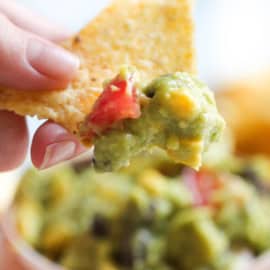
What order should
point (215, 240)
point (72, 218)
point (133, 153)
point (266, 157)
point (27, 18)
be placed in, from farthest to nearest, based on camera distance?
point (266, 157) → point (72, 218) → point (215, 240) → point (27, 18) → point (133, 153)

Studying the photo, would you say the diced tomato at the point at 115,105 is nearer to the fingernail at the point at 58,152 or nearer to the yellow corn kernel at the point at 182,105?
the yellow corn kernel at the point at 182,105

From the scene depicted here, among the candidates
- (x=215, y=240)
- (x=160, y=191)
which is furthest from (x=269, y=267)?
(x=160, y=191)

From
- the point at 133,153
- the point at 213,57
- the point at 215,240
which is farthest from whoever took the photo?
the point at 213,57

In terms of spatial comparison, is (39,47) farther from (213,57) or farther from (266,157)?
(213,57)

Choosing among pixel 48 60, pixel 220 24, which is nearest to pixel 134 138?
pixel 48 60

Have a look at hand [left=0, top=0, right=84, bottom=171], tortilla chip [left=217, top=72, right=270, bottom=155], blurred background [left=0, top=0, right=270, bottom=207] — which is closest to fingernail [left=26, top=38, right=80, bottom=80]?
hand [left=0, top=0, right=84, bottom=171]

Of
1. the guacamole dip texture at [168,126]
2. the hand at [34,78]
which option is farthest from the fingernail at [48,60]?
the guacamole dip texture at [168,126]

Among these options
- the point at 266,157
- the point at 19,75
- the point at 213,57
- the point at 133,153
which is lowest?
the point at 213,57
